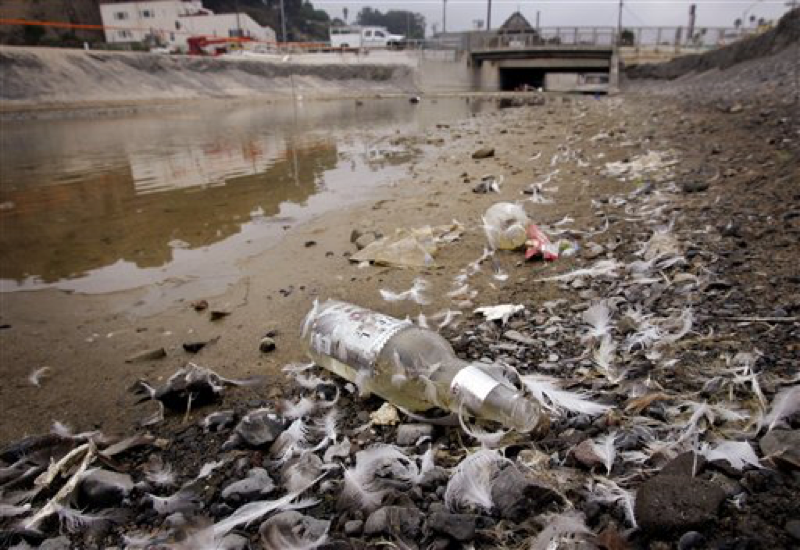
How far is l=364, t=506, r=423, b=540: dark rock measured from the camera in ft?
4.69

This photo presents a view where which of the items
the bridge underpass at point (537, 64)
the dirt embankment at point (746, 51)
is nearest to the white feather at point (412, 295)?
the dirt embankment at point (746, 51)

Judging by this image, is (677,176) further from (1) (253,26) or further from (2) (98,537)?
(1) (253,26)

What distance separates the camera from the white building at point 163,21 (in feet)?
231

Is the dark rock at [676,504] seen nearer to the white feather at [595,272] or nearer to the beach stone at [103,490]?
the beach stone at [103,490]

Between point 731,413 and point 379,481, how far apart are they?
120 cm

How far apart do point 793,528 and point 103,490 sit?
82.3 inches

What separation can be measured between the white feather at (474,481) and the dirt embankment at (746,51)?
62.3 ft

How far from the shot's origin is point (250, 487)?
175cm

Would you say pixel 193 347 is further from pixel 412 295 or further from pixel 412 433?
pixel 412 433

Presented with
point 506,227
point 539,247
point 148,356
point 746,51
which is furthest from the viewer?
point 746,51

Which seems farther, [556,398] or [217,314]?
[217,314]

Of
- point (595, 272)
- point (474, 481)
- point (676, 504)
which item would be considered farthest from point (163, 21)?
→ point (676, 504)

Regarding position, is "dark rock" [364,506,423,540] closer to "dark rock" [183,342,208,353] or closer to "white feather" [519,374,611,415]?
"white feather" [519,374,611,415]

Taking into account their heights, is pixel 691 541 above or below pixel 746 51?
below
